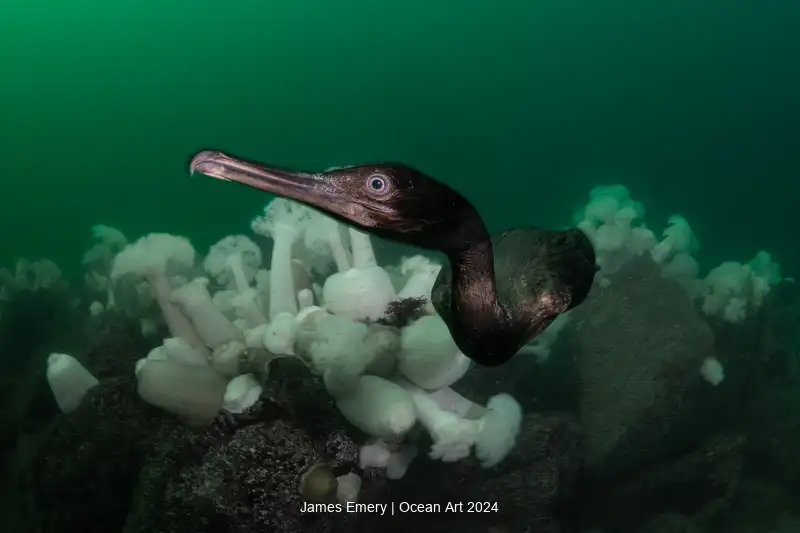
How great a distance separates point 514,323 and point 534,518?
2338mm

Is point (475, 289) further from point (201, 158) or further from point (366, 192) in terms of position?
point (201, 158)

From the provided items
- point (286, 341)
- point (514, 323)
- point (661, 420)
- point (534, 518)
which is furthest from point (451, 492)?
point (661, 420)

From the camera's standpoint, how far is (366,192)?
7.16ft

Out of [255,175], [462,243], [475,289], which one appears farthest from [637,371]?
[255,175]

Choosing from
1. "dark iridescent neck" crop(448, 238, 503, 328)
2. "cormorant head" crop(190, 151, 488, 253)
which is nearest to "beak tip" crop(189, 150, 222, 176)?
"cormorant head" crop(190, 151, 488, 253)

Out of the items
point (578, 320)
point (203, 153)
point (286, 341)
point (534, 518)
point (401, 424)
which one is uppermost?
point (578, 320)

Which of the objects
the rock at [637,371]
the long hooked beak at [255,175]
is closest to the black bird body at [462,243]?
the long hooked beak at [255,175]

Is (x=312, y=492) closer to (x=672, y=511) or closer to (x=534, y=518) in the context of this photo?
(x=534, y=518)

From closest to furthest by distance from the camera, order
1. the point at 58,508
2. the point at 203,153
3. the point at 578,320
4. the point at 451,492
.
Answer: the point at 203,153 < the point at 58,508 < the point at 451,492 < the point at 578,320

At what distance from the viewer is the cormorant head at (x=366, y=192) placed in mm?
2045

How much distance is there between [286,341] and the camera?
13.6 ft

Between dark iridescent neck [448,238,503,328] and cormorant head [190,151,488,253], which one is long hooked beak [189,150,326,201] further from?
dark iridescent neck [448,238,503,328]

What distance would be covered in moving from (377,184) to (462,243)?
22.1 inches

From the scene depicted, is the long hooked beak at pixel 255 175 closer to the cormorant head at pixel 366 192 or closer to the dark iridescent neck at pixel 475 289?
the cormorant head at pixel 366 192
